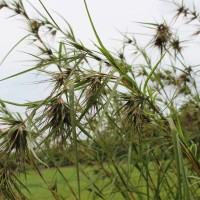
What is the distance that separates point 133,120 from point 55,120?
230 mm

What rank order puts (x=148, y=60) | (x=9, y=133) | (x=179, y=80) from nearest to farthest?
(x=9, y=133)
(x=148, y=60)
(x=179, y=80)

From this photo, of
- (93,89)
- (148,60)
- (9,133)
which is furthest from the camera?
(148,60)

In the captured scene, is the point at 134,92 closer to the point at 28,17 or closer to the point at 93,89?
the point at 93,89

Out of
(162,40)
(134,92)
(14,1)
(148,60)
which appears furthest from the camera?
(148,60)

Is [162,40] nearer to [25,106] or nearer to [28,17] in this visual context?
[28,17]

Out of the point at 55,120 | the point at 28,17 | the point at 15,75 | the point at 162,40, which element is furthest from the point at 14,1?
the point at 55,120

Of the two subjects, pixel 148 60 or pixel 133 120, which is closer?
pixel 133 120

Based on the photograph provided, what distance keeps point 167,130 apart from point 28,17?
105 cm

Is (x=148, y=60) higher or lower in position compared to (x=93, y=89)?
higher

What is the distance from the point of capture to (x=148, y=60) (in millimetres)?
2148

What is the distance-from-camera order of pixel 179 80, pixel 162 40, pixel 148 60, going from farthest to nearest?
pixel 179 80 < pixel 148 60 < pixel 162 40

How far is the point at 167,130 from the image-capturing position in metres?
1.10

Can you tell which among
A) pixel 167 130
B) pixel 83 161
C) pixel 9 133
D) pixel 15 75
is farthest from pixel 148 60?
pixel 9 133

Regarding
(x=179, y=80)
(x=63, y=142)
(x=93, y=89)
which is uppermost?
(x=179, y=80)
